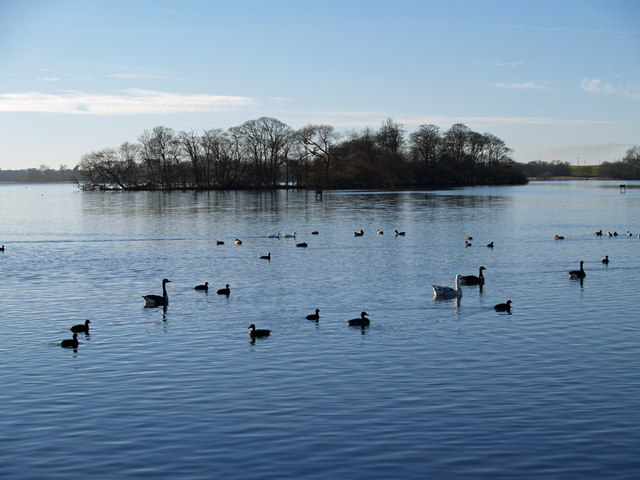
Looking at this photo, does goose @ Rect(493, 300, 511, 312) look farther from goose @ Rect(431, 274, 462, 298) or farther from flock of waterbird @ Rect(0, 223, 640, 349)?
goose @ Rect(431, 274, 462, 298)

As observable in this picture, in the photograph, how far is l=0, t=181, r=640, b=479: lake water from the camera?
1213 cm

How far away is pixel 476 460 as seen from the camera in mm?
11906

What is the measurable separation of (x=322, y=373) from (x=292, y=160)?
14580cm

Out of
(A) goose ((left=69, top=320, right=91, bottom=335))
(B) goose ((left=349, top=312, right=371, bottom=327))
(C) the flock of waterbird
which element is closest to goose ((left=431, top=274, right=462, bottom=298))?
(C) the flock of waterbird

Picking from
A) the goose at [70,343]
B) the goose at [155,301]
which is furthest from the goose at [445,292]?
the goose at [70,343]

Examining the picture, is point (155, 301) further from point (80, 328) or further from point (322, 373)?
point (322, 373)

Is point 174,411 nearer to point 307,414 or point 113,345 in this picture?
point 307,414

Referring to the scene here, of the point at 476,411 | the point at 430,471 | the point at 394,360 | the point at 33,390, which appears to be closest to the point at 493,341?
the point at 394,360

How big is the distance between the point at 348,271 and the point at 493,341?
15.3 metres

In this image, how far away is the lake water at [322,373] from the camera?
39.8 ft

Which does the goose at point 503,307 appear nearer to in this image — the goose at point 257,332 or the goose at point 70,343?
the goose at point 257,332

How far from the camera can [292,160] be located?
160750mm

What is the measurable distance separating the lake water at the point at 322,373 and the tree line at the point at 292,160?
12325 centimetres

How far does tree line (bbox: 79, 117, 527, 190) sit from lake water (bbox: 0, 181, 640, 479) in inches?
4852
